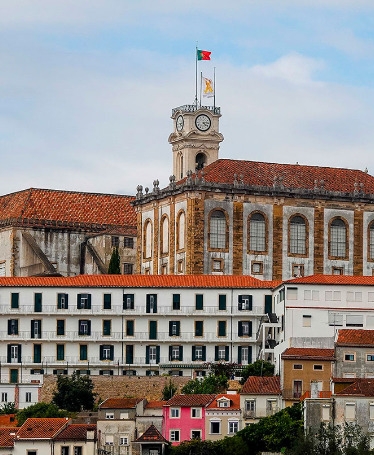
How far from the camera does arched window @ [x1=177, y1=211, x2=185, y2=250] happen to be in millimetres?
172875

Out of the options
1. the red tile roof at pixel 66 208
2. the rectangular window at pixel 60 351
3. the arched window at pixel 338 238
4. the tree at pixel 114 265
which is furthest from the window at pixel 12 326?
the red tile roof at pixel 66 208

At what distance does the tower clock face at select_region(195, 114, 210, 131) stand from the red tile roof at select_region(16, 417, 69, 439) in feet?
157

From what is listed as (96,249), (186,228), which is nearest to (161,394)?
(186,228)

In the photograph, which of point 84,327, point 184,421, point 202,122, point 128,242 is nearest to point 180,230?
point 202,122

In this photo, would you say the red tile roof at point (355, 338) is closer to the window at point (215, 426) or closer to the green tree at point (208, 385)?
the green tree at point (208, 385)

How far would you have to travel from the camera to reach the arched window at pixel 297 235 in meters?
174

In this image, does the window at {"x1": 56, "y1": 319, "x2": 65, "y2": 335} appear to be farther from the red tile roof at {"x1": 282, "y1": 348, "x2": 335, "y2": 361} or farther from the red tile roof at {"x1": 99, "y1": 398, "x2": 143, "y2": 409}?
the red tile roof at {"x1": 282, "y1": 348, "x2": 335, "y2": 361}

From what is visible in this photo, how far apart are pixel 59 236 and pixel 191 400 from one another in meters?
48.8

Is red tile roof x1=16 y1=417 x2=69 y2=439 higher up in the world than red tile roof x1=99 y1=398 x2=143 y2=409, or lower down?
lower down

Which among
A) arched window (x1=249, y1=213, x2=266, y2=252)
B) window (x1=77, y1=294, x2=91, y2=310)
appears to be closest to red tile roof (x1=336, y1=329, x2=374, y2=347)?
window (x1=77, y1=294, x2=91, y2=310)

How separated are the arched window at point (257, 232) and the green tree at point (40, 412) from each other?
3119cm

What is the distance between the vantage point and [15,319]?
510ft

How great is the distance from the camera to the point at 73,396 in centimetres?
14775

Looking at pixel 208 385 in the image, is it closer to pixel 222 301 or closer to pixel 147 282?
pixel 222 301
